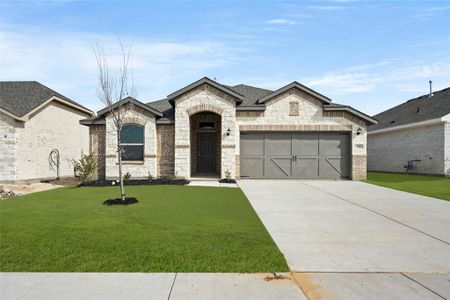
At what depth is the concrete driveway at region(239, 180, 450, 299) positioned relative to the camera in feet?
13.2

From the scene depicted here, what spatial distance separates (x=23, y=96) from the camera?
766 inches

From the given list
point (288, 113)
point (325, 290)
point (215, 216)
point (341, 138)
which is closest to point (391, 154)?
point (341, 138)

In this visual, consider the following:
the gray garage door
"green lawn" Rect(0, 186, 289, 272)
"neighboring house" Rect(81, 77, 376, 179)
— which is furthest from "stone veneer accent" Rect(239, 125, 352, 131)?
"green lawn" Rect(0, 186, 289, 272)

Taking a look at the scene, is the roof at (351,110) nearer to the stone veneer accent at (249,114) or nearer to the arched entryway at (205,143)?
the stone veneer accent at (249,114)

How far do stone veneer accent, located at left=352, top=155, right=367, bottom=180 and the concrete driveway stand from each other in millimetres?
6787

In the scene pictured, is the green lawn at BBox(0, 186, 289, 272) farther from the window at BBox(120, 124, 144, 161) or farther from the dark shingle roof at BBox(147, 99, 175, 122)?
the dark shingle roof at BBox(147, 99, 175, 122)

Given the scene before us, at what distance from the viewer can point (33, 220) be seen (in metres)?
7.39

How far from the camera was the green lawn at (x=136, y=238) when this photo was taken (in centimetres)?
459

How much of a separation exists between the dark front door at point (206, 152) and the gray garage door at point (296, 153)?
2729 mm

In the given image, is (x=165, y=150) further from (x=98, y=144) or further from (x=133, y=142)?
(x=98, y=144)

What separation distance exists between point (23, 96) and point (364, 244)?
20.5 metres

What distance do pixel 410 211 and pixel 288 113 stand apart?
9837 mm

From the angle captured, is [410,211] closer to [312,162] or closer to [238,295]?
[238,295]

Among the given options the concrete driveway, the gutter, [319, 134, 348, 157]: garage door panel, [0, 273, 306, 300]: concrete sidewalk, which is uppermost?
the gutter
